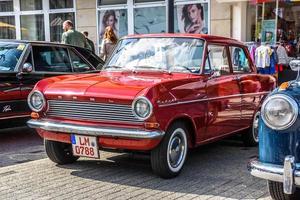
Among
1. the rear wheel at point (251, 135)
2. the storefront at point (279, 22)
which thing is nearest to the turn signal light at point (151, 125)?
the rear wheel at point (251, 135)

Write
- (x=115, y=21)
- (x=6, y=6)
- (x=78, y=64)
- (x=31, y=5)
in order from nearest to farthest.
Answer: (x=78, y=64) → (x=115, y=21) → (x=31, y=5) → (x=6, y=6)

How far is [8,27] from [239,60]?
46.2 feet

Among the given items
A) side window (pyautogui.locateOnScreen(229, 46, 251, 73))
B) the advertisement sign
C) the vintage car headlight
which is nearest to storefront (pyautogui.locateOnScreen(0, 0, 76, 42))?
the advertisement sign

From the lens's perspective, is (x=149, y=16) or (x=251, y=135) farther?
(x=149, y=16)

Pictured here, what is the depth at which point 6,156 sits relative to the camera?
6602 millimetres

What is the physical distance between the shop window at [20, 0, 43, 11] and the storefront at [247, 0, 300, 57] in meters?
8.55

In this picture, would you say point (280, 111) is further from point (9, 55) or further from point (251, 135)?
point (9, 55)

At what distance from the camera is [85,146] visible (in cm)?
527

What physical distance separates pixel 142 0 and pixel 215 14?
2829 mm

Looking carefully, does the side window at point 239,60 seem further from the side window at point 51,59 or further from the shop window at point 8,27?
the shop window at point 8,27

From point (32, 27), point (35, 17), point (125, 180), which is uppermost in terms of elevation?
point (35, 17)

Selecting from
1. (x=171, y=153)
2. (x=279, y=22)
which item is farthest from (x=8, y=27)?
(x=171, y=153)

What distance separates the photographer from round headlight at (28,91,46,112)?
560cm

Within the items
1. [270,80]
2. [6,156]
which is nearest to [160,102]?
[6,156]
